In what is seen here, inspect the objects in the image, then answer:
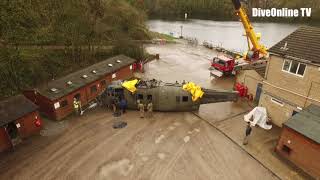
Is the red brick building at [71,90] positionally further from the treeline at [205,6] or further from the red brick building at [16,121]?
the treeline at [205,6]

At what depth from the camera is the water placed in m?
61.4

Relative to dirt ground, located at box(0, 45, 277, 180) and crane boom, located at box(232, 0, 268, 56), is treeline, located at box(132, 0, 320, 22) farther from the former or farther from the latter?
dirt ground, located at box(0, 45, 277, 180)

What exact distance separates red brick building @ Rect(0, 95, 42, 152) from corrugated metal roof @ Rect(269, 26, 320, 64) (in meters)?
21.0

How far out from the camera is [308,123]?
53.8 ft

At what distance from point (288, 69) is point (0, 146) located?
76.4ft

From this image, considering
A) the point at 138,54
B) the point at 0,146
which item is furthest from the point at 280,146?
the point at 138,54

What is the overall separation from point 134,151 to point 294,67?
14.2 m

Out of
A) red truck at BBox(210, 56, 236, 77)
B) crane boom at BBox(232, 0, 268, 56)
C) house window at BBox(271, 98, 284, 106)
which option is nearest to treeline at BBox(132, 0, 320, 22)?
crane boom at BBox(232, 0, 268, 56)

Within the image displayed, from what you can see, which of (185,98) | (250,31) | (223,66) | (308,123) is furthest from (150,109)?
(250,31)

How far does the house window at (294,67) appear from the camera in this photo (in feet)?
60.4

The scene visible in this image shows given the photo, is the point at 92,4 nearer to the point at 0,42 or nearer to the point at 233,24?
the point at 0,42

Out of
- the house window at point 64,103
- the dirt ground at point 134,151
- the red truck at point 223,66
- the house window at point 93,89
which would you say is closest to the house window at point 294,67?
the dirt ground at point 134,151

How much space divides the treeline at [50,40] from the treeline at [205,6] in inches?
2150

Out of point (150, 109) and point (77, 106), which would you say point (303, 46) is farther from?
point (77, 106)
